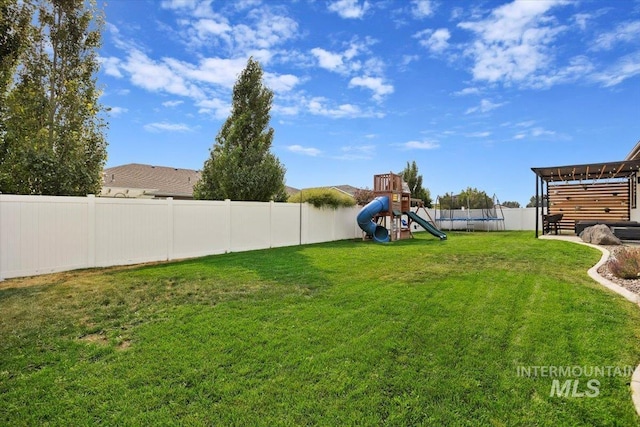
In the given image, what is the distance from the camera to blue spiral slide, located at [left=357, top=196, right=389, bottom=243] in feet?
45.9

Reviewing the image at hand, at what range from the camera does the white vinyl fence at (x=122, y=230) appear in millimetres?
6426

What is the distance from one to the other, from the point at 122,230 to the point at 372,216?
30.6 ft

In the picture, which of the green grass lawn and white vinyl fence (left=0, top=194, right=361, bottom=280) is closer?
the green grass lawn

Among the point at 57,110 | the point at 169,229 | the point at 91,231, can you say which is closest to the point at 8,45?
the point at 57,110

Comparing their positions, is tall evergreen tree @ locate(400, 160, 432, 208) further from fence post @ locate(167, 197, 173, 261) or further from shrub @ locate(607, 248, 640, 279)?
fence post @ locate(167, 197, 173, 261)

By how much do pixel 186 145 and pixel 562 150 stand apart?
1793 cm

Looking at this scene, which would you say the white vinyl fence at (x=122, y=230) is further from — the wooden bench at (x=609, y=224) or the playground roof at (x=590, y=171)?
the wooden bench at (x=609, y=224)

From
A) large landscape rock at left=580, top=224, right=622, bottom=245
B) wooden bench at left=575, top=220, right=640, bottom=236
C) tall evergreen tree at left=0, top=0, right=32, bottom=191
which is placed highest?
tall evergreen tree at left=0, top=0, right=32, bottom=191

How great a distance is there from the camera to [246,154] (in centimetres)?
1285

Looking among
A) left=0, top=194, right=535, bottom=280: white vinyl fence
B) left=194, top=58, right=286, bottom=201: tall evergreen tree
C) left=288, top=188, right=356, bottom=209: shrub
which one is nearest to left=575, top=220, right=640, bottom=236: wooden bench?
left=288, top=188, right=356, bottom=209: shrub

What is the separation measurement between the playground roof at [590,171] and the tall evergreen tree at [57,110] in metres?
16.0

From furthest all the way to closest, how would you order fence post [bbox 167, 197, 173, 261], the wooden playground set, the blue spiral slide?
the wooden playground set < the blue spiral slide < fence post [bbox 167, 197, 173, 261]

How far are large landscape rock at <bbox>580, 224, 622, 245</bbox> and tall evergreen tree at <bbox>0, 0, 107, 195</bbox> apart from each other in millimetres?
15292

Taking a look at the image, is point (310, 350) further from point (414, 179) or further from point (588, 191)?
point (414, 179)
